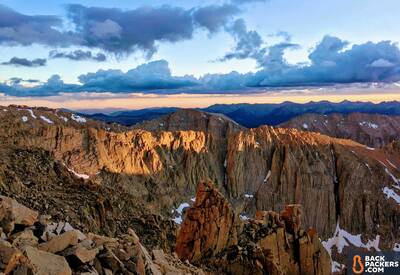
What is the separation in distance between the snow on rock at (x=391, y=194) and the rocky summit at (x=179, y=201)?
625 millimetres

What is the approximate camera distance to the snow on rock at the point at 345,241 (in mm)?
168125

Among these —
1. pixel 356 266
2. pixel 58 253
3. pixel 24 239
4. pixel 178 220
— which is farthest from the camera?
pixel 178 220

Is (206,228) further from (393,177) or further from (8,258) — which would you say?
(393,177)

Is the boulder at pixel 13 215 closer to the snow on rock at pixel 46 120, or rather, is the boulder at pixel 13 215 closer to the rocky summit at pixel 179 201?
the rocky summit at pixel 179 201

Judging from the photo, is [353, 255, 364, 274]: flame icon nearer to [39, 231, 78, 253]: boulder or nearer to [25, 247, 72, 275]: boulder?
[39, 231, 78, 253]: boulder

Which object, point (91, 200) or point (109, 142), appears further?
point (109, 142)

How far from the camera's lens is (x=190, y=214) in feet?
181

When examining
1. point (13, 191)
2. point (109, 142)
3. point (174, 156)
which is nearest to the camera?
point (13, 191)

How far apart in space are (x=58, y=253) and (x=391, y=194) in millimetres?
188867

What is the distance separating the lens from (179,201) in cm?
16400

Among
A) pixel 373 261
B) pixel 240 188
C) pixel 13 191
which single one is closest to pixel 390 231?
pixel 240 188

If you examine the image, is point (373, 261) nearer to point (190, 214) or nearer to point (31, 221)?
point (190, 214)

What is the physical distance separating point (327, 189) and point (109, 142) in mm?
85366

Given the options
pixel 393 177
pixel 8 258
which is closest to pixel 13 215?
pixel 8 258
